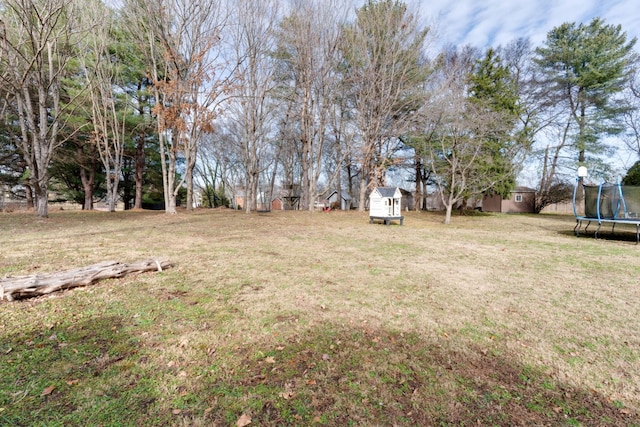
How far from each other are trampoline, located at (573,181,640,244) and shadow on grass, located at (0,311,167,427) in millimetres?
11601

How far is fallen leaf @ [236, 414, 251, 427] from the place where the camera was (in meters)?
1.49

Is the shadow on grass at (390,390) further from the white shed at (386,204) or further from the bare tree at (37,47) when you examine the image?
the bare tree at (37,47)

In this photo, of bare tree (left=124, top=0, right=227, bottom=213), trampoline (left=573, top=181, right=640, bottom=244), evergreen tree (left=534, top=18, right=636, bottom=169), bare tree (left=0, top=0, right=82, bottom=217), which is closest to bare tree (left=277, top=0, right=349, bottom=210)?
bare tree (left=124, top=0, right=227, bottom=213)

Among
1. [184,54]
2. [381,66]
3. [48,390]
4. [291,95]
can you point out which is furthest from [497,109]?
[48,390]

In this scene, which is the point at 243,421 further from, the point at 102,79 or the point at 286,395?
the point at 102,79

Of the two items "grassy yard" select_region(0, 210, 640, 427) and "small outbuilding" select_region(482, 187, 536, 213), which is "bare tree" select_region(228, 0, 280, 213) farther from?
"small outbuilding" select_region(482, 187, 536, 213)

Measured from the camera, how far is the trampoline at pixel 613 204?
315 inches

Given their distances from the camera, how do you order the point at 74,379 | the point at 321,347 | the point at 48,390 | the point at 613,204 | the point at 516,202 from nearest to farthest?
the point at 48,390 < the point at 74,379 < the point at 321,347 < the point at 613,204 < the point at 516,202

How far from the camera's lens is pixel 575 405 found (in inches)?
66.7

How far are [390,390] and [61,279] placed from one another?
3.88 metres

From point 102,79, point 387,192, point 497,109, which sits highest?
point 102,79

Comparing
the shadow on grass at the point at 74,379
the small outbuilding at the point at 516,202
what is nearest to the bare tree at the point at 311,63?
the shadow on grass at the point at 74,379

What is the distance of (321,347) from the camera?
2.25 m

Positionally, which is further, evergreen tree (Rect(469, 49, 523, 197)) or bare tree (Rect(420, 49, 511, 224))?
evergreen tree (Rect(469, 49, 523, 197))
